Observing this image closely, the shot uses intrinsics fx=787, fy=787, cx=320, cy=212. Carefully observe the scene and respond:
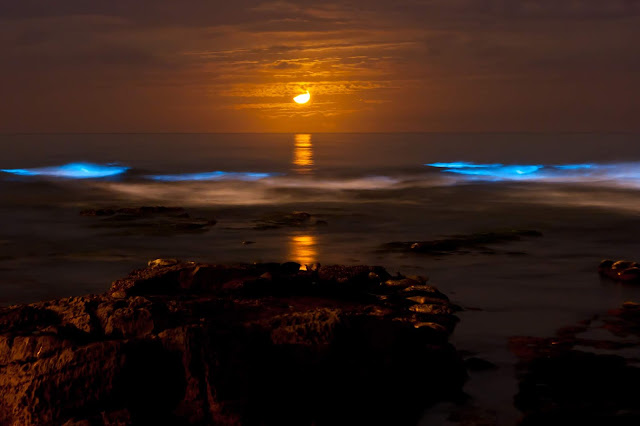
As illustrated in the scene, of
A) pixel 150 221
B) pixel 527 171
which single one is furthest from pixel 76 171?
pixel 150 221

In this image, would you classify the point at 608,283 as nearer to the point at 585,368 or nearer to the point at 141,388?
the point at 585,368

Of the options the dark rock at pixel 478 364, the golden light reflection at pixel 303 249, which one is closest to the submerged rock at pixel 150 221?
the golden light reflection at pixel 303 249

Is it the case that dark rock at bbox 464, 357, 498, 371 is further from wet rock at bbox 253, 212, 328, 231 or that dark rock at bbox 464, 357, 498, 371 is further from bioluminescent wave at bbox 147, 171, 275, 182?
bioluminescent wave at bbox 147, 171, 275, 182

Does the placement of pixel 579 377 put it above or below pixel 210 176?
above

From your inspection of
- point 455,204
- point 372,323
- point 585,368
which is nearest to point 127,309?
point 372,323

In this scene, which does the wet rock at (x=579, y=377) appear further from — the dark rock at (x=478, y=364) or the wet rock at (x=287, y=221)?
the wet rock at (x=287, y=221)

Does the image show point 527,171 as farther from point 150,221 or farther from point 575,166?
point 150,221

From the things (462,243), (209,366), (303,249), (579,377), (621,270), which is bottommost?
(303,249)
